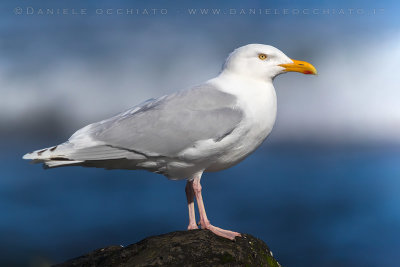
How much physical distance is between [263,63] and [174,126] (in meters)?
1.53

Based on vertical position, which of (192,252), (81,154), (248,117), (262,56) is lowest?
(192,252)

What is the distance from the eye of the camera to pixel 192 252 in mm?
5457

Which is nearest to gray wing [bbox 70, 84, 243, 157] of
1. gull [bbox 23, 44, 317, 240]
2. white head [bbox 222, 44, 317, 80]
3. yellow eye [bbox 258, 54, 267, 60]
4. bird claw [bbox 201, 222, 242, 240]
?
gull [bbox 23, 44, 317, 240]

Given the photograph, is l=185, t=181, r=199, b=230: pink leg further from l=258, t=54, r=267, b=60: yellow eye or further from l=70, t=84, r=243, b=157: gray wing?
l=258, t=54, r=267, b=60: yellow eye

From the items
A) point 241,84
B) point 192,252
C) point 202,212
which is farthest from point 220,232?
point 241,84

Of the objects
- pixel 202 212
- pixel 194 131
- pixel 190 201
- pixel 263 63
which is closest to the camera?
pixel 194 131

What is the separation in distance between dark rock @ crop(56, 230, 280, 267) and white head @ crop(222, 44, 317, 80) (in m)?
2.18

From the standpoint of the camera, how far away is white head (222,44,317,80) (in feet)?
20.4

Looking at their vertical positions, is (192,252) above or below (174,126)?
below

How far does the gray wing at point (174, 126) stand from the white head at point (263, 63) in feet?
1.73

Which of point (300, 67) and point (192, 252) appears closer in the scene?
point (192, 252)

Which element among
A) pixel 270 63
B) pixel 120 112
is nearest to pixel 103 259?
pixel 120 112

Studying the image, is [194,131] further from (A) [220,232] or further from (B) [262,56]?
(B) [262,56]

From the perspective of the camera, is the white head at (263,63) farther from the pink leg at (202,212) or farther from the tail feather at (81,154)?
the tail feather at (81,154)
